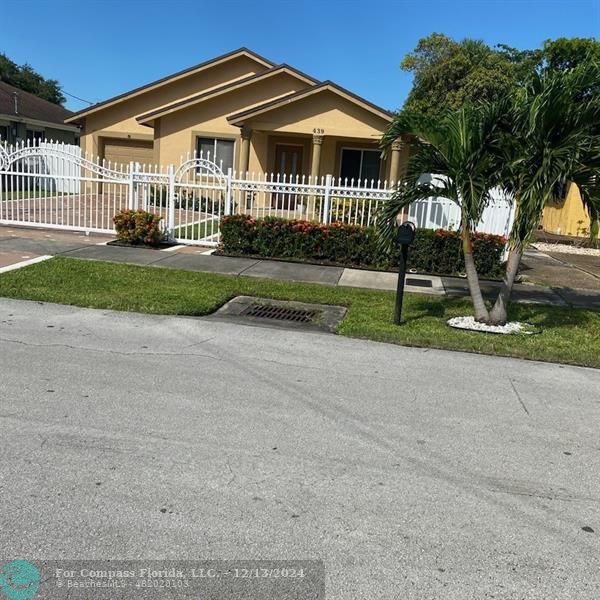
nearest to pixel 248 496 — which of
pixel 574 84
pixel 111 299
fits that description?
pixel 111 299

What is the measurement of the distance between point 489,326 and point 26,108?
3308 centimetres

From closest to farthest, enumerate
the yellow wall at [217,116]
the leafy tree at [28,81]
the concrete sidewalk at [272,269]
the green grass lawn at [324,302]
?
the green grass lawn at [324,302]
the concrete sidewalk at [272,269]
the yellow wall at [217,116]
the leafy tree at [28,81]

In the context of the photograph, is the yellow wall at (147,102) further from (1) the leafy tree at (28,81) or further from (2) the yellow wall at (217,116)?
(1) the leafy tree at (28,81)

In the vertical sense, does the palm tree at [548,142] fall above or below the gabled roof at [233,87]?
below

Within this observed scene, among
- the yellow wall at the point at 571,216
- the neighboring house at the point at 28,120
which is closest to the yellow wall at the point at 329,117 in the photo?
the yellow wall at the point at 571,216

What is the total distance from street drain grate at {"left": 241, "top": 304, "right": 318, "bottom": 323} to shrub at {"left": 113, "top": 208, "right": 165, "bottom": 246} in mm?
5354

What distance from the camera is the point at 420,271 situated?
1191 centimetres

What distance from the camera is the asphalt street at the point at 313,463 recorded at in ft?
→ 9.39

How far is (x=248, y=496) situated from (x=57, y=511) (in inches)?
39.2

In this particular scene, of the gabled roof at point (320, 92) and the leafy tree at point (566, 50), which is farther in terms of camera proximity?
the leafy tree at point (566, 50)

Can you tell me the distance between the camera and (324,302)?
8703 mm

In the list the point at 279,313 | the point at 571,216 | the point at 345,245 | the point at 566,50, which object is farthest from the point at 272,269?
the point at 566,50

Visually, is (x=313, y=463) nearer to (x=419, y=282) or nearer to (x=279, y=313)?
(x=279, y=313)

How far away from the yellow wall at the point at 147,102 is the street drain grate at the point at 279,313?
17830mm
